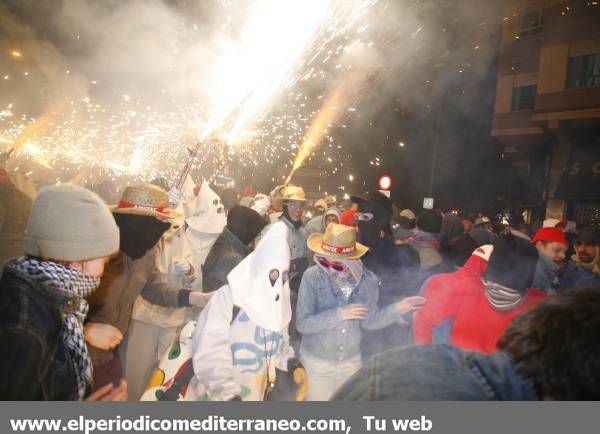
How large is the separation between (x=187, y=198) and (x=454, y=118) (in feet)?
60.3

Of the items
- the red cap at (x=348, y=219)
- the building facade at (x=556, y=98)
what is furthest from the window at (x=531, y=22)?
the red cap at (x=348, y=219)

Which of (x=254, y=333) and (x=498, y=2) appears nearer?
(x=254, y=333)

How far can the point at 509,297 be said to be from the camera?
2.78m

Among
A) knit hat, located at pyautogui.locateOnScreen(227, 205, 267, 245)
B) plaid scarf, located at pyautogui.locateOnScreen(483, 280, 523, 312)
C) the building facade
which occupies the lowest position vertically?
plaid scarf, located at pyautogui.locateOnScreen(483, 280, 523, 312)

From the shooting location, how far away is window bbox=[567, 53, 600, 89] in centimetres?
1495

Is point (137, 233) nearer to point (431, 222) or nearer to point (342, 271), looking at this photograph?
point (342, 271)

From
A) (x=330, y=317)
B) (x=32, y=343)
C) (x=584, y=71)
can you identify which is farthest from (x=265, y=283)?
(x=584, y=71)

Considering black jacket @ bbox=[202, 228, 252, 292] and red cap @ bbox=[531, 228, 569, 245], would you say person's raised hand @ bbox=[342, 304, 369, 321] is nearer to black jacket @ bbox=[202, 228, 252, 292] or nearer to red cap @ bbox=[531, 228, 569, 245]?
black jacket @ bbox=[202, 228, 252, 292]

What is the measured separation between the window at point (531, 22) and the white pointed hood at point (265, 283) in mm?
21416

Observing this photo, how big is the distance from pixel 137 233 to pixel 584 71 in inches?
772

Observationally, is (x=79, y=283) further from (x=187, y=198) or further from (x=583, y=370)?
(x=187, y=198)

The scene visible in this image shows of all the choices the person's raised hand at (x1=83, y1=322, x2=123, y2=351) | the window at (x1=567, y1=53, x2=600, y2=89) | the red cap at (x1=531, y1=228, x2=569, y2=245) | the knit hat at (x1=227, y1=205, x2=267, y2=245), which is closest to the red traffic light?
the red cap at (x1=531, y1=228, x2=569, y2=245)

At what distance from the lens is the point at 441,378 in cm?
87

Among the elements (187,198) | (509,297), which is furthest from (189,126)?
(509,297)
